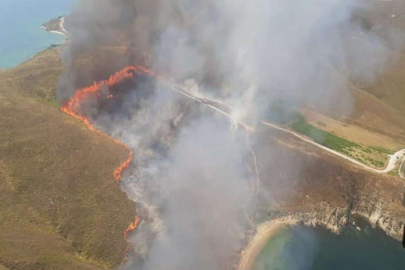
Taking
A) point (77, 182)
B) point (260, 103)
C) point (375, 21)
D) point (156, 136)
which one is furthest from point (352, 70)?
point (77, 182)

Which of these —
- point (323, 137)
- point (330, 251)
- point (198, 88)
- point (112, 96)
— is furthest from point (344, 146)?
point (112, 96)

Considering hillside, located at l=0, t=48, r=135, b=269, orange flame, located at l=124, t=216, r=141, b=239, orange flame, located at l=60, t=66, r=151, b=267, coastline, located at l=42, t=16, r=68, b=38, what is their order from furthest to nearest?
coastline, located at l=42, t=16, r=68, b=38
orange flame, located at l=60, t=66, r=151, b=267
orange flame, located at l=124, t=216, r=141, b=239
hillside, located at l=0, t=48, r=135, b=269

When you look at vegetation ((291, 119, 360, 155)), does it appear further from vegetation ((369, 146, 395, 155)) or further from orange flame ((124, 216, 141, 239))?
orange flame ((124, 216, 141, 239))

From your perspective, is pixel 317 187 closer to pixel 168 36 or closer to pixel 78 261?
pixel 78 261

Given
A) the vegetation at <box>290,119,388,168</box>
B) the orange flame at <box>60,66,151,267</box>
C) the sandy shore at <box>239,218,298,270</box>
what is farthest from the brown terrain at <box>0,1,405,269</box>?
the vegetation at <box>290,119,388,168</box>

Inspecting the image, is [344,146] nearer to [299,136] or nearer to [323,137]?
[323,137]

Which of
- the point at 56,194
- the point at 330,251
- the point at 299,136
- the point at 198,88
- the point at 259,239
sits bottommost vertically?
the point at 330,251

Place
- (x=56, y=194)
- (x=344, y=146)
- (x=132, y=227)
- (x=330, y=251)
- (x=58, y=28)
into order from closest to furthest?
(x=132, y=227), (x=56, y=194), (x=330, y=251), (x=344, y=146), (x=58, y=28)
